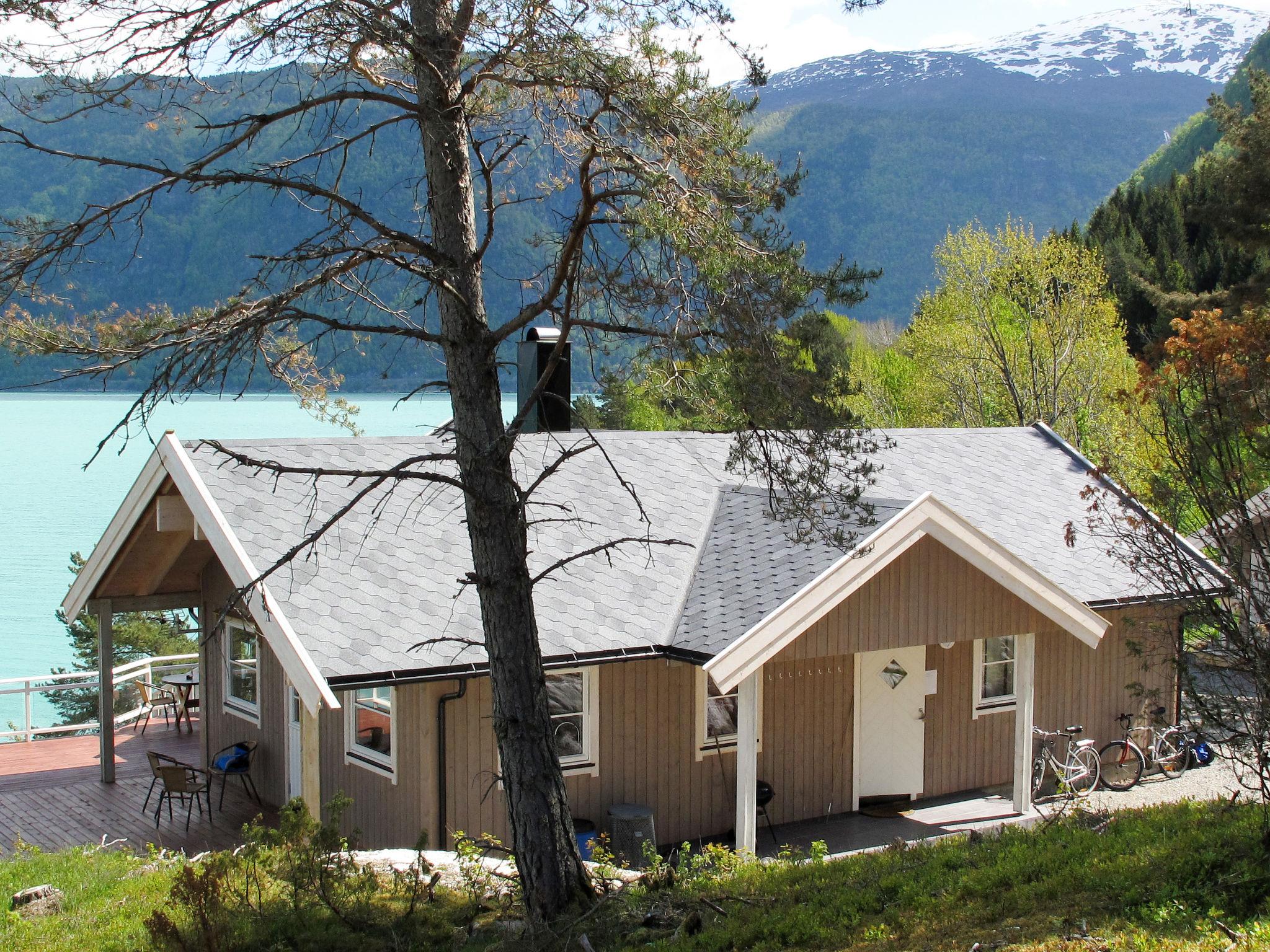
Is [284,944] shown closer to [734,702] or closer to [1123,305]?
[734,702]

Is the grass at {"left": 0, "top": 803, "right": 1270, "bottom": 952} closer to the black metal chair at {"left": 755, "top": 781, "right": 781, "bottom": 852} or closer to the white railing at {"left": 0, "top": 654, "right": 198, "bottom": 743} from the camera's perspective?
the black metal chair at {"left": 755, "top": 781, "right": 781, "bottom": 852}

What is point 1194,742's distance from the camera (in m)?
8.20

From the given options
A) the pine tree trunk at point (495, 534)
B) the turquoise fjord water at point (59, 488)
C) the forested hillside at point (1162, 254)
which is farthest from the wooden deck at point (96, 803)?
the forested hillside at point (1162, 254)

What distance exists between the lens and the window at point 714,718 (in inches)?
496

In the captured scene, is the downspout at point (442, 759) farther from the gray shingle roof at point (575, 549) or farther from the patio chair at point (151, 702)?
the patio chair at point (151, 702)

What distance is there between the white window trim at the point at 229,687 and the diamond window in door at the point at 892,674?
24.1ft

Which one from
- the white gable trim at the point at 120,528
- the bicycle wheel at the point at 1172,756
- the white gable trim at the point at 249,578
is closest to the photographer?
the white gable trim at the point at 249,578

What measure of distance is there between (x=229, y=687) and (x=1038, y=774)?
402 inches

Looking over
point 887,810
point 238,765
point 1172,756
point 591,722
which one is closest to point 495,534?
point 591,722

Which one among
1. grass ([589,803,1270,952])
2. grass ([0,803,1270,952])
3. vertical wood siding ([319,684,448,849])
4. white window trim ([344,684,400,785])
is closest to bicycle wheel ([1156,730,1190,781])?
grass ([0,803,1270,952])

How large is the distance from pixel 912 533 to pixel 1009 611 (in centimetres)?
175

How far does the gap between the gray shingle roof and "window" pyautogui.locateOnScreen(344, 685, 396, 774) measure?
1.23 metres

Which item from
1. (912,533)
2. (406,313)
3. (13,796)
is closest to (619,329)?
(406,313)

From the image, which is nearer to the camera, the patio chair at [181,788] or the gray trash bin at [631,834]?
the gray trash bin at [631,834]
